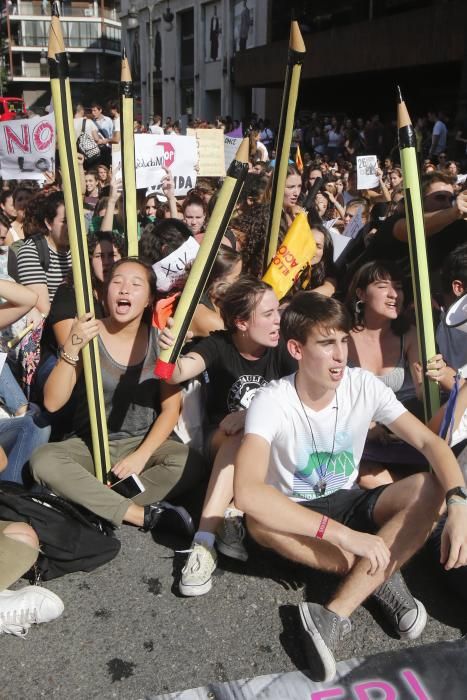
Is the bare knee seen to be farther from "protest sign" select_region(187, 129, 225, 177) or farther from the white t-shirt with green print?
"protest sign" select_region(187, 129, 225, 177)

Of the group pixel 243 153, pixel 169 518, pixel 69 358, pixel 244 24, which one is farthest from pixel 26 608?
pixel 244 24

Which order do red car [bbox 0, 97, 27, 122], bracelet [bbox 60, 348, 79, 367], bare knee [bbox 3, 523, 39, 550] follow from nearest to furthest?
1. bare knee [bbox 3, 523, 39, 550]
2. bracelet [bbox 60, 348, 79, 367]
3. red car [bbox 0, 97, 27, 122]

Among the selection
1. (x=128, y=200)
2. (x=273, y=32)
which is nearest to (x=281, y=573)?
(x=128, y=200)

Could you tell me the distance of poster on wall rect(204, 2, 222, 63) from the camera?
3016cm

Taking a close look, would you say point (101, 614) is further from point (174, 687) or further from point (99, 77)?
point (99, 77)

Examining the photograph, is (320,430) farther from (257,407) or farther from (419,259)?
(419,259)

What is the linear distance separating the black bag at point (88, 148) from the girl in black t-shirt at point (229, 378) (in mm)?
6404

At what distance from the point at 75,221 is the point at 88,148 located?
6.62 meters

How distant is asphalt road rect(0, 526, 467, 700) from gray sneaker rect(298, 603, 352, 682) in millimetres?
79

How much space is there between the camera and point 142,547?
9.57 ft

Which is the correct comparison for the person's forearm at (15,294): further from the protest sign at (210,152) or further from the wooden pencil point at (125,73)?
the protest sign at (210,152)

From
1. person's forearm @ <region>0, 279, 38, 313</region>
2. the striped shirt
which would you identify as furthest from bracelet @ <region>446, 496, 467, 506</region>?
the striped shirt

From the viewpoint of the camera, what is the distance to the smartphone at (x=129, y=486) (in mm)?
3029

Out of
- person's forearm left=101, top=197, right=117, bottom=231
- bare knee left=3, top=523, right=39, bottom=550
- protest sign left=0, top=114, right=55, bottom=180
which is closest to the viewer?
bare knee left=3, top=523, right=39, bottom=550
